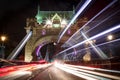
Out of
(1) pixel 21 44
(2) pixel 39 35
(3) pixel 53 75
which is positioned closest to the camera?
(3) pixel 53 75

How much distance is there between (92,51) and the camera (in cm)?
9325

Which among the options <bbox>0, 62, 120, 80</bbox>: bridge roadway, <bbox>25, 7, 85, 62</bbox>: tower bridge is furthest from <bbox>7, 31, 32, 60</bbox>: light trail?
<bbox>0, 62, 120, 80</bbox>: bridge roadway

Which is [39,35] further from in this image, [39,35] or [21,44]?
[21,44]

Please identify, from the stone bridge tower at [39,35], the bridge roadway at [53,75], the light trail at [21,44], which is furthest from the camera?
the stone bridge tower at [39,35]

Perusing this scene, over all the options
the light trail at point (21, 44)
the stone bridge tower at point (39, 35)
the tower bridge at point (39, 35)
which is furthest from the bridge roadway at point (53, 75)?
the tower bridge at point (39, 35)

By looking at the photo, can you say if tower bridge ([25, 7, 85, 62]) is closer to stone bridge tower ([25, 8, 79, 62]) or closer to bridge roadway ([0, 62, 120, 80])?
stone bridge tower ([25, 8, 79, 62])

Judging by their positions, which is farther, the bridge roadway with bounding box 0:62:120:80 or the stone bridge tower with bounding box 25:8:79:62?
the stone bridge tower with bounding box 25:8:79:62

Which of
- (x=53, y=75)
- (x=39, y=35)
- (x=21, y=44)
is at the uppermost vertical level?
(x=39, y=35)

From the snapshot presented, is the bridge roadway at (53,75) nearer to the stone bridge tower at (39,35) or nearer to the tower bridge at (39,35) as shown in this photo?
the stone bridge tower at (39,35)

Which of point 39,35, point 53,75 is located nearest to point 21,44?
point 39,35

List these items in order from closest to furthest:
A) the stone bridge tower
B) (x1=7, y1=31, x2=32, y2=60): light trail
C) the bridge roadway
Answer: the bridge roadway
(x1=7, y1=31, x2=32, y2=60): light trail
the stone bridge tower

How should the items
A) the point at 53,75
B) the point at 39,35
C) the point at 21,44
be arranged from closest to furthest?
1. the point at 53,75
2. the point at 39,35
3. the point at 21,44

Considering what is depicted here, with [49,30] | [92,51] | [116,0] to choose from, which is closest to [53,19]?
[49,30]

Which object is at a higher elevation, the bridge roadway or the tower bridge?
the tower bridge
